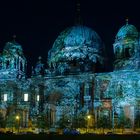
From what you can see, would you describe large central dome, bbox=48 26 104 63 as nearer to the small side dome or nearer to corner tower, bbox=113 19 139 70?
corner tower, bbox=113 19 139 70

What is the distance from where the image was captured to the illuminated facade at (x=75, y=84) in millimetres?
51469

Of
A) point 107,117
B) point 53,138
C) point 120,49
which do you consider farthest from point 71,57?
point 53,138

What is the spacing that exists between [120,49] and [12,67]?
15.2 meters

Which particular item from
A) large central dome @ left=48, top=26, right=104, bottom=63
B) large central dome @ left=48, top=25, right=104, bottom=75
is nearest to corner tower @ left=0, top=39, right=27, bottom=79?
large central dome @ left=48, top=25, right=104, bottom=75

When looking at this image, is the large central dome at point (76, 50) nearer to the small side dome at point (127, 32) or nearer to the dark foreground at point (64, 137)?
the small side dome at point (127, 32)

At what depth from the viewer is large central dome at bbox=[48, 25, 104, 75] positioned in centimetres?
5928

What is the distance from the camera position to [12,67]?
60.0 m

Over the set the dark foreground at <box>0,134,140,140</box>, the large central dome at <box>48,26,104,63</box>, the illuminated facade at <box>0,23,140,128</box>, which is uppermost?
the large central dome at <box>48,26,104,63</box>

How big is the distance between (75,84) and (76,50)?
7.95m

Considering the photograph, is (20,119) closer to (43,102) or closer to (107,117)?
(43,102)

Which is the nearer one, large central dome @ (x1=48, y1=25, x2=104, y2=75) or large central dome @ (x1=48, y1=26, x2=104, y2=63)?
large central dome @ (x1=48, y1=25, x2=104, y2=75)

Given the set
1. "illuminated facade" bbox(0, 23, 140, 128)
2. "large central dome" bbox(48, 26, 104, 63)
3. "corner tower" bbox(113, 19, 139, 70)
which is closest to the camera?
"illuminated facade" bbox(0, 23, 140, 128)

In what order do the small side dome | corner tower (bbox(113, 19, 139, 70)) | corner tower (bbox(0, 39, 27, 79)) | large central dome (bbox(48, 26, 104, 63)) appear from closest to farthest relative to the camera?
corner tower (bbox(113, 19, 139, 70)) → the small side dome → corner tower (bbox(0, 39, 27, 79)) → large central dome (bbox(48, 26, 104, 63))

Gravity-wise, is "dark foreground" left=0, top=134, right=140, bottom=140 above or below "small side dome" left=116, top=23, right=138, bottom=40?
below
